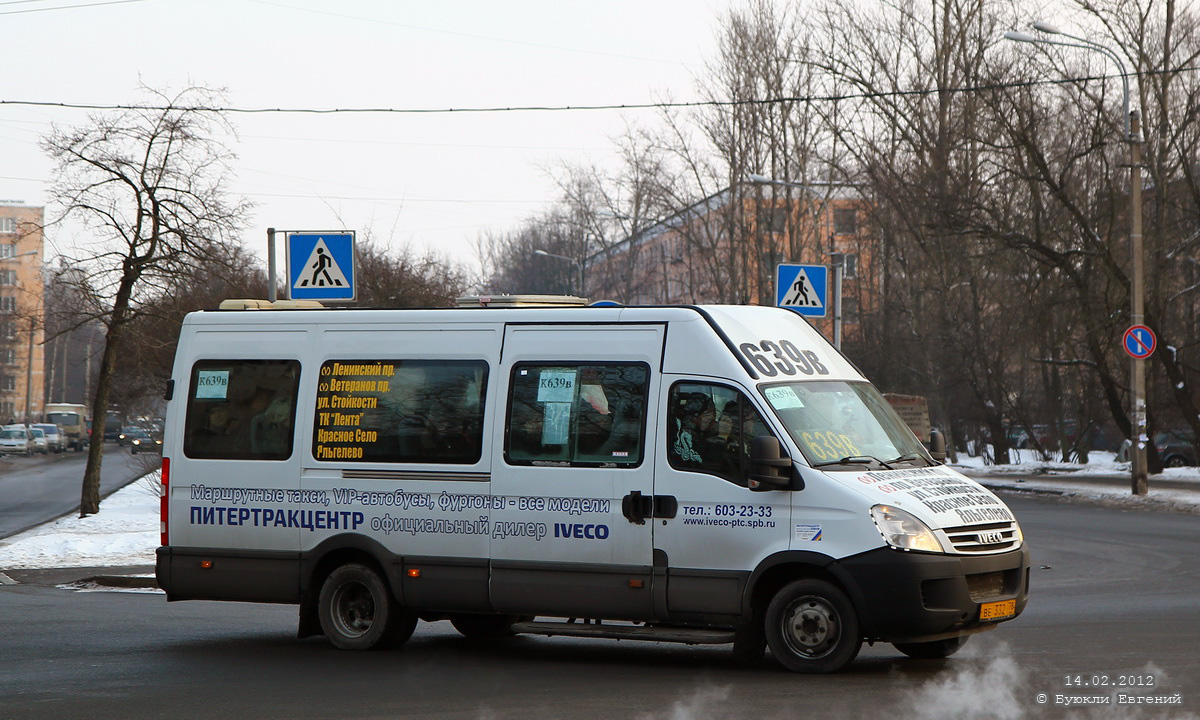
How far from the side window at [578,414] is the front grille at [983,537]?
2194 mm

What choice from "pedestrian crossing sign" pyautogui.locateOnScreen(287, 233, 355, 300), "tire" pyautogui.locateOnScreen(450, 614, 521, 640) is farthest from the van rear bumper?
"pedestrian crossing sign" pyautogui.locateOnScreen(287, 233, 355, 300)

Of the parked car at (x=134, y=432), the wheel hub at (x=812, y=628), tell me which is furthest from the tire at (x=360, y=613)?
the parked car at (x=134, y=432)

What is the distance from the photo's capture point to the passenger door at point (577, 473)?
364 inches

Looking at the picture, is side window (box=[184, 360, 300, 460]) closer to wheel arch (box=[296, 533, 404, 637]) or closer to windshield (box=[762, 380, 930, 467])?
wheel arch (box=[296, 533, 404, 637])

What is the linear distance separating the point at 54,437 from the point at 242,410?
73.4 metres

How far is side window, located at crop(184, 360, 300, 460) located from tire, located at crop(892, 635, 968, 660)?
16.2 feet

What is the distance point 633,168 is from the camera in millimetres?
55844

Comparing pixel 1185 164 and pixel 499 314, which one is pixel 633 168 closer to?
pixel 1185 164

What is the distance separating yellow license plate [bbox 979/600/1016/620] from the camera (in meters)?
8.59

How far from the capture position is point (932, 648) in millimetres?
9320

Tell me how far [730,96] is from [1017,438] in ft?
68.0

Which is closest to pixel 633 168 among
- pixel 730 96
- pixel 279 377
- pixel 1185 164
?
pixel 730 96

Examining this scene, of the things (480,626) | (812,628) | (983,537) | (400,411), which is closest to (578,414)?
(400,411)

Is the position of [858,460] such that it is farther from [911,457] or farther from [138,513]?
[138,513]
